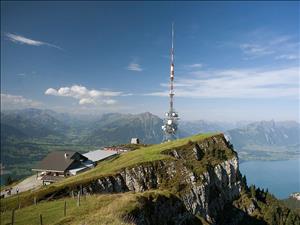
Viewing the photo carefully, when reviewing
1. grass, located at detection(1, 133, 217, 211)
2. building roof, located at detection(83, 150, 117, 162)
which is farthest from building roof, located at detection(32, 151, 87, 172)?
building roof, located at detection(83, 150, 117, 162)

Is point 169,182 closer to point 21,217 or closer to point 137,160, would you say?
point 137,160

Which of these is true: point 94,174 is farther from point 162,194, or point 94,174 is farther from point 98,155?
point 98,155

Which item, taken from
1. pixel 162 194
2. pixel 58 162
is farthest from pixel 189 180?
pixel 162 194

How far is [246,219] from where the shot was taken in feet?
373

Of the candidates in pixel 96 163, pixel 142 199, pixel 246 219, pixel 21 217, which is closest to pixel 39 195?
pixel 21 217

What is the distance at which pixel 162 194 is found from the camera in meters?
41.5

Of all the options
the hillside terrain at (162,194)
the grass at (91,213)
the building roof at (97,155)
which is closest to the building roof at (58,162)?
the hillside terrain at (162,194)

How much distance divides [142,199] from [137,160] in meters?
50.4

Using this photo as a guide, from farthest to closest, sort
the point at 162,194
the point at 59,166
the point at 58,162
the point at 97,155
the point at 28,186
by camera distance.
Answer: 1. the point at 97,155
2. the point at 58,162
3. the point at 59,166
4. the point at 28,186
5. the point at 162,194

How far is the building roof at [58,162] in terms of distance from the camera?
294ft

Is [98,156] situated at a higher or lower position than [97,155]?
lower

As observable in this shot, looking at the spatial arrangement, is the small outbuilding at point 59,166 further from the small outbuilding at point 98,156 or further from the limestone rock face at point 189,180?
the limestone rock face at point 189,180

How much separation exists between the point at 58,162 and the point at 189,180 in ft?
128

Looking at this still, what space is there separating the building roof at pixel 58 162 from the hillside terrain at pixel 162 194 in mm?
8591
